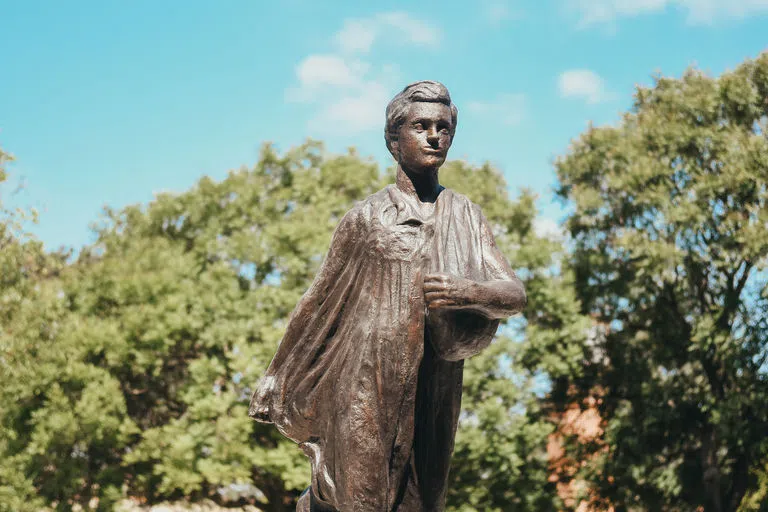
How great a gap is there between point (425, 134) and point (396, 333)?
41.9 inches

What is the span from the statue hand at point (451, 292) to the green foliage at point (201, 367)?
1140 cm

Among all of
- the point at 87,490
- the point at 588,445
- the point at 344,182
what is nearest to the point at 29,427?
the point at 87,490

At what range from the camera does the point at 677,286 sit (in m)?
18.1

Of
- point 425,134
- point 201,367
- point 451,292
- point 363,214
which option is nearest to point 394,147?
point 425,134

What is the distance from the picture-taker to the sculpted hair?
4.62 metres

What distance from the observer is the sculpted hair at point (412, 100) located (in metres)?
4.62

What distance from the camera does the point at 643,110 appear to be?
1927 centimetres

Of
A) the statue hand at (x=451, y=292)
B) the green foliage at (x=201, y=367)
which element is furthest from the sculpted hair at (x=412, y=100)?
the green foliage at (x=201, y=367)

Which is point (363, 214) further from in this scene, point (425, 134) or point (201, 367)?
point (201, 367)

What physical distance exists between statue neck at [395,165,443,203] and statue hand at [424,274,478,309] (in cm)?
66

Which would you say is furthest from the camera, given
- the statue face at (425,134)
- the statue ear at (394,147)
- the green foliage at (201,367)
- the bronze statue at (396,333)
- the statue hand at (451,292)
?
the green foliage at (201,367)

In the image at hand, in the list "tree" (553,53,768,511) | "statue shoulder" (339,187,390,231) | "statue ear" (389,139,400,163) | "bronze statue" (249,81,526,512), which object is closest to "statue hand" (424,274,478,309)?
"bronze statue" (249,81,526,512)

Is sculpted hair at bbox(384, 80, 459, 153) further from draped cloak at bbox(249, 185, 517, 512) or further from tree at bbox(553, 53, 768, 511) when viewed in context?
tree at bbox(553, 53, 768, 511)

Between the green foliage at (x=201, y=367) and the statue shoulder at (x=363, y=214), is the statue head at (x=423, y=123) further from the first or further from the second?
the green foliage at (x=201, y=367)
